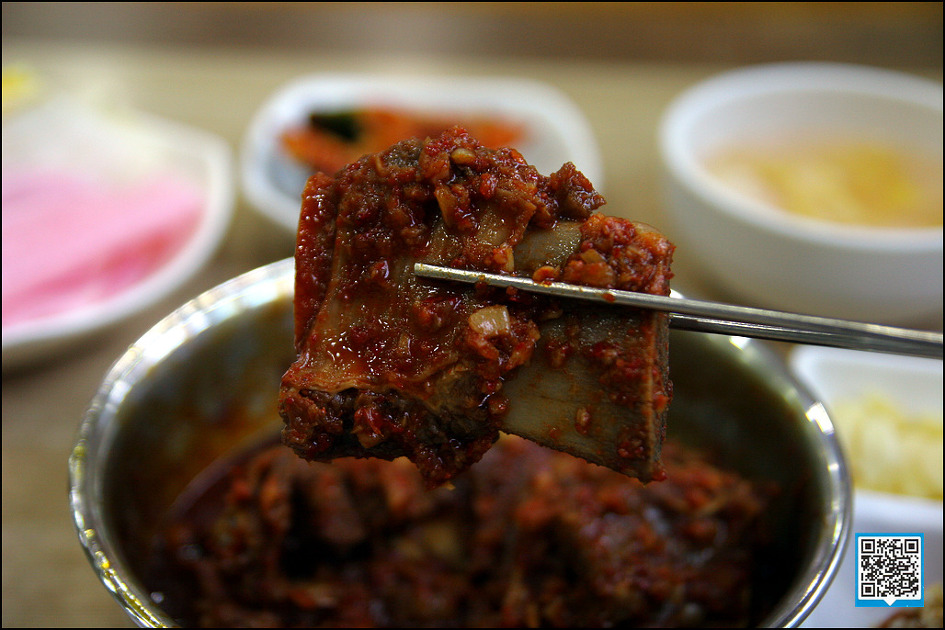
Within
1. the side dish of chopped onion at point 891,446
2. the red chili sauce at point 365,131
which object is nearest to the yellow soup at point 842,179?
the side dish of chopped onion at point 891,446

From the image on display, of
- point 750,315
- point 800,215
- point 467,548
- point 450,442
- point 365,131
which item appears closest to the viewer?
point 750,315

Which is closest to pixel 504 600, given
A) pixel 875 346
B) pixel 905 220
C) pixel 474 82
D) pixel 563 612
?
pixel 563 612

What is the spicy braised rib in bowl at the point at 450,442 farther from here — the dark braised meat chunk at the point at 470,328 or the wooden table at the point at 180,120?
the wooden table at the point at 180,120

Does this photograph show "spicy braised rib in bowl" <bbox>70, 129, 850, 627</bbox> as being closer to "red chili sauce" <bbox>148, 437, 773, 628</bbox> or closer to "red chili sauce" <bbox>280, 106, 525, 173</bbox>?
"red chili sauce" <bbox>148, 437, 773, 628</bbox>

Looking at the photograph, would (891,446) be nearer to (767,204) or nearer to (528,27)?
(767,204)

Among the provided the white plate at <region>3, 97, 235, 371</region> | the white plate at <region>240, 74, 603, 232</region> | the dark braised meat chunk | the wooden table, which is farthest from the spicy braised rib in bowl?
the white plate at <region>240, 74, 603, 232</region>

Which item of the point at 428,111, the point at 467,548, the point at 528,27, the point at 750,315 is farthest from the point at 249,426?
the point at 528,27
